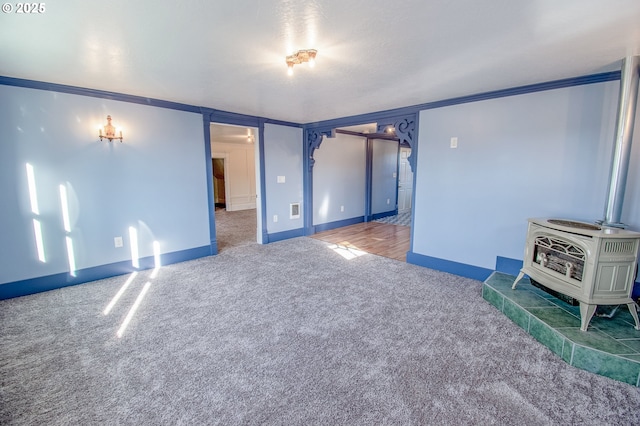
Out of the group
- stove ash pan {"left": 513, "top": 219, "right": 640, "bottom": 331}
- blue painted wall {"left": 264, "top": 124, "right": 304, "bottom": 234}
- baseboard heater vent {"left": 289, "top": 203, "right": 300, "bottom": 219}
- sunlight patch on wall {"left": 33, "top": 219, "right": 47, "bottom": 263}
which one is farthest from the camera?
baseboard heater vent {"left": 289, "top": 203, "right": 300, "bottom": 219}

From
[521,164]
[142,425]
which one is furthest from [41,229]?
[521,164]

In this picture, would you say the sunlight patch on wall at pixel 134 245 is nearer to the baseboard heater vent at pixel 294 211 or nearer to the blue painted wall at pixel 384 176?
the baseboard heater vent at pixel 294 211

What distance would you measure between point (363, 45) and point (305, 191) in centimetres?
390

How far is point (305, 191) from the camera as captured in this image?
5.82 m

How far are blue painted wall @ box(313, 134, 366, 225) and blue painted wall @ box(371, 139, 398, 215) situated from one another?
1.40ft

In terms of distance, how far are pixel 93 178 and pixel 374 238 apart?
4.58 m

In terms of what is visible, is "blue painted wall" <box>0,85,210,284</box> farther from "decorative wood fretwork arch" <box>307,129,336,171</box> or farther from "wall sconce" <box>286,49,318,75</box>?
"wall sconce" <box>286,49,318,75</box>

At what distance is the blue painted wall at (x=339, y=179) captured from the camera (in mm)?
6065

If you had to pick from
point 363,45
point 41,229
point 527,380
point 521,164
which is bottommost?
point 527,380

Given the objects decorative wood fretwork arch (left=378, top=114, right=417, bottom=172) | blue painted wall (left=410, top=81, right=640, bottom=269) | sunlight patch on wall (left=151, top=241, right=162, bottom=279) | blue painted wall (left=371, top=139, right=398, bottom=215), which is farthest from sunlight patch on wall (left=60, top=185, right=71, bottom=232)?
blue painted wall (left=371, top=139, right=398, bottom=215)

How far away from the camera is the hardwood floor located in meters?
4.76

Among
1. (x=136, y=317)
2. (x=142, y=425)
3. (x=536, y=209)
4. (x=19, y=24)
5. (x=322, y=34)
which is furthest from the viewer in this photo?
(x=536, y=209)

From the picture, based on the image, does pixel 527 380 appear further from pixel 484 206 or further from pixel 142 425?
pixel 142 425

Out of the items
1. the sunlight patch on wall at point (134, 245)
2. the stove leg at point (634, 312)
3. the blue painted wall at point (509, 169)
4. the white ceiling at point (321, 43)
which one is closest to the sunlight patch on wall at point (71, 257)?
the sunlight patch on wall at point (134, 245)
